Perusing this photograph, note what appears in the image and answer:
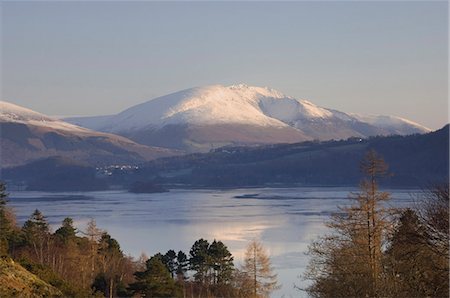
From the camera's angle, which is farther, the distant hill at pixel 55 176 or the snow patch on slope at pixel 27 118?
the snow patch on slope at pixel 27 118

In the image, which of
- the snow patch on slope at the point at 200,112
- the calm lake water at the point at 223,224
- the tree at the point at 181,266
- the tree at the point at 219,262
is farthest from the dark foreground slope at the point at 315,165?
the snow patch on slope at the point at 200,112

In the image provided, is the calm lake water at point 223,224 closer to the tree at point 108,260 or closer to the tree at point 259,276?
the tree at point 259,276

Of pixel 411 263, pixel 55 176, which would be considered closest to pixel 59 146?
pixel 55 176

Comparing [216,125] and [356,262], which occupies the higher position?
[216,125]

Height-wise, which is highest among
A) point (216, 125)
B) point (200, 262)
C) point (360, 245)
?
point (216, 125)

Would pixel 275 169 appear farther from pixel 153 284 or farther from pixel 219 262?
pixel 153 284

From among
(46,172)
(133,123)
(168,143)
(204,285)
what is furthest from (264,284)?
(133,123)
